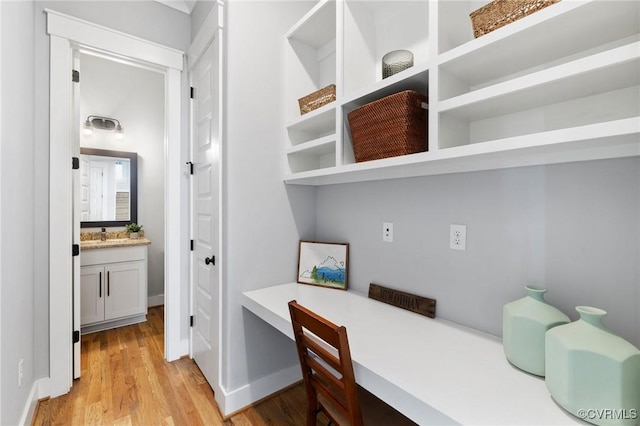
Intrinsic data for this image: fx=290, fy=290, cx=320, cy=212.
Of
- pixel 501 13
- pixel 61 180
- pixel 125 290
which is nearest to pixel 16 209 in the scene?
pixel 61 180

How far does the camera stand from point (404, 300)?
58.0 inches

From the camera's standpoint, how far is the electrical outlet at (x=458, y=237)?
4.20 feet

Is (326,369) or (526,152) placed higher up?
(526,152)

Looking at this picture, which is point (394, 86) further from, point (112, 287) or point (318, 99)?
point (112, 287)

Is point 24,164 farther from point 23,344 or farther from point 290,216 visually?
point 290,216

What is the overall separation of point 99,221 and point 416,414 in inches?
150

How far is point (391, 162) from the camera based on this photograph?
3.98 ft

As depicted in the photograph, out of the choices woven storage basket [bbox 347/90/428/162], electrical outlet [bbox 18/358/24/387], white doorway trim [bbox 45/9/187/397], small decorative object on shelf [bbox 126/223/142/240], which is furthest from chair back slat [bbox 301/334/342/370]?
small decorative object on shelf [bbox 126/223/142/240]

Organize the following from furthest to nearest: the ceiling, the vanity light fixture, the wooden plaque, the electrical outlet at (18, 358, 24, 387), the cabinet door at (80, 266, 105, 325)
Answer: the vanity light fixture < the cabinet door at (80, 266, 105, 325) < the ceiling < the electrical outlet at (18, 358, 24, 387) < the wooden plaque

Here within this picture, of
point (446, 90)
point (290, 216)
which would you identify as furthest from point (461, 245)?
point (290, 216)

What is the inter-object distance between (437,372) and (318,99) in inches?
56.4

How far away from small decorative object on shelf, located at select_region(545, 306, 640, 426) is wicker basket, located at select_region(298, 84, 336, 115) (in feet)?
4.54

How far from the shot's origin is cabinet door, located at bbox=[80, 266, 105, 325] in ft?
9.18

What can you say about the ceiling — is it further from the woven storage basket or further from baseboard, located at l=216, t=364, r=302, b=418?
baseboard, located at l=216, t=364, r=302, b=418
